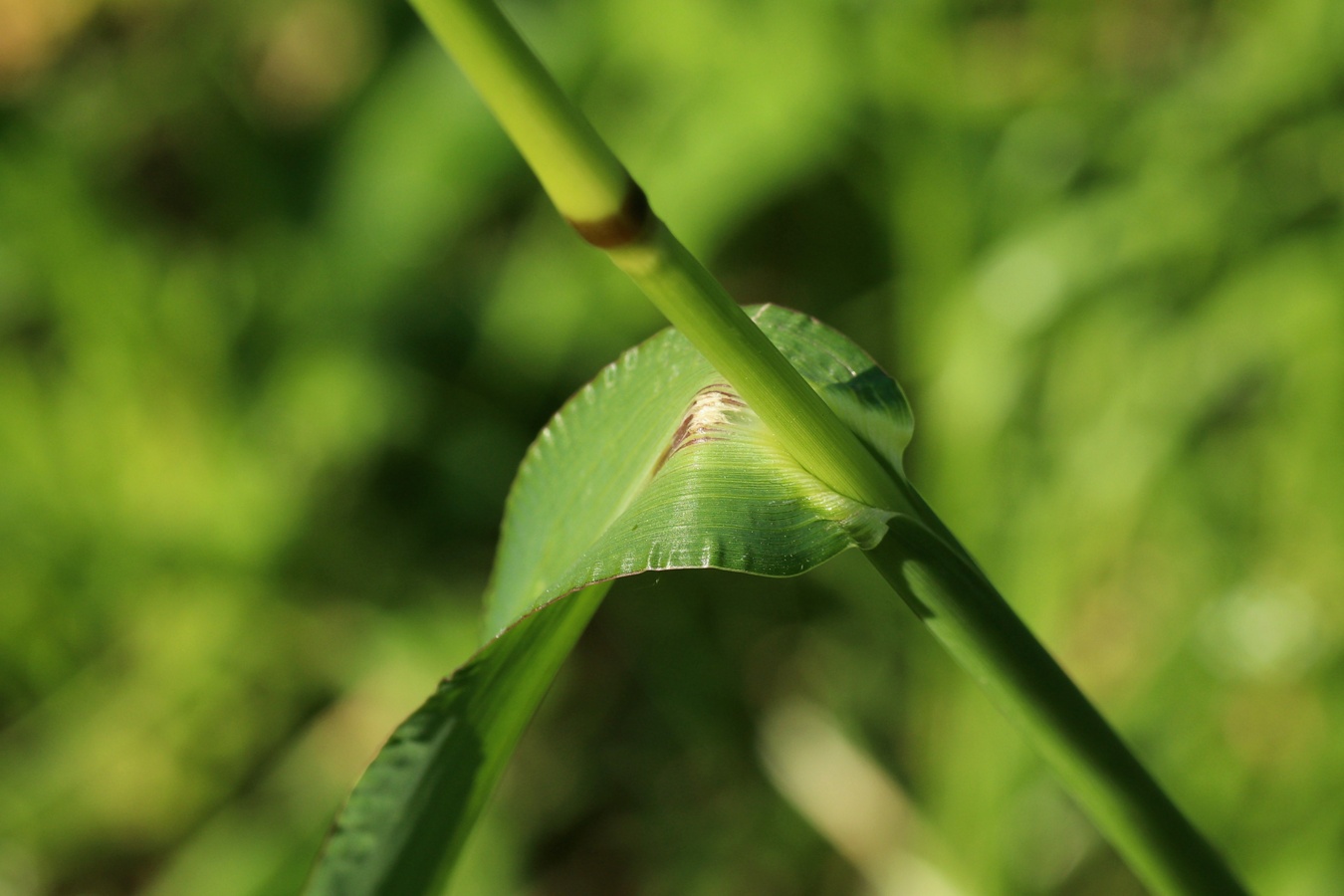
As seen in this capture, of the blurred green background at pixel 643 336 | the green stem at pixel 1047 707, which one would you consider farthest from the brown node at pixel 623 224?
the blurred green background at pixel 643 336

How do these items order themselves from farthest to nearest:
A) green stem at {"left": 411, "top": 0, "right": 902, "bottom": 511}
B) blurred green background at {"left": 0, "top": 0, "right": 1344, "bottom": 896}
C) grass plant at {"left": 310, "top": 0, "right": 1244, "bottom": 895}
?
blurred green background at {"left": 0, "top": 0, "right": 1344, "bottom": 896}, grass plant at {"left": 310, "top": 0, "right": 1244, "bottom": 895}, green stem at {"left": 411, "top": 0, "right": 902, "bottom": 511}

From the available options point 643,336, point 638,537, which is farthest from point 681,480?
point 643,336

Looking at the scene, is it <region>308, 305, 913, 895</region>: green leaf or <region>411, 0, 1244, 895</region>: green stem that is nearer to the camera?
<region>411, 0, 1244, 895</region>: green stem

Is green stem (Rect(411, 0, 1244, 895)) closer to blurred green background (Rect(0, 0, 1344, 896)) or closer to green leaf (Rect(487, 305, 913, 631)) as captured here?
green leaf (Rect(487, 305, 913, 631))

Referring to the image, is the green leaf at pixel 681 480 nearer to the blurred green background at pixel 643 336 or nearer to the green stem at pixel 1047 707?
the green stem at pixel 1047 707

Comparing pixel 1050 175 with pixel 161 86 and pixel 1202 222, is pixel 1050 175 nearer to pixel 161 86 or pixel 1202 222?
pixel 1202 222

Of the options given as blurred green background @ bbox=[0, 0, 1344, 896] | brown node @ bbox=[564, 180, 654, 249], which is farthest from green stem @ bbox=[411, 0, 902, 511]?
blurred green background @ bbox=[0, 0, 1344, 896]

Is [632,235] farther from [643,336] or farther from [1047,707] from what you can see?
[643,336]
